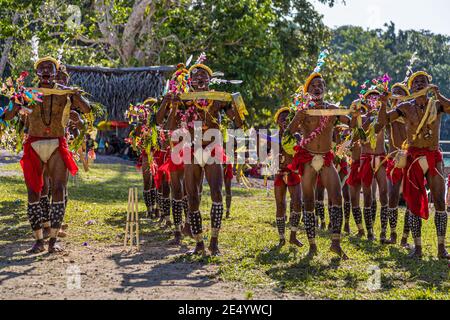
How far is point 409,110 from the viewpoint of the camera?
9.28 meters

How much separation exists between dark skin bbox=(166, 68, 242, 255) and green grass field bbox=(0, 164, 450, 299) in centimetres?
66

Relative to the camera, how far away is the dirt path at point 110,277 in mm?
6574

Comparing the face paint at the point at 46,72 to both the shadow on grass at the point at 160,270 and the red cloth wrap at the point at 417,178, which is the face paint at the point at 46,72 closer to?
the shadow on grass at the point at 160,270

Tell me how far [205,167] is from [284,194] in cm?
177

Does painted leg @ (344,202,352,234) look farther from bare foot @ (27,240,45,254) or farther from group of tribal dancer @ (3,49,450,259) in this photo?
bare foot @ (27,240,45,254)

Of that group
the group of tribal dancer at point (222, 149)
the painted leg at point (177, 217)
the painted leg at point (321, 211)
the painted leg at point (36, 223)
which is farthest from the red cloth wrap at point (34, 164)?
the painted leg at point (321, 211)

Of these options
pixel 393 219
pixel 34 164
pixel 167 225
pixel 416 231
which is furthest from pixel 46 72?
pixel 393 219

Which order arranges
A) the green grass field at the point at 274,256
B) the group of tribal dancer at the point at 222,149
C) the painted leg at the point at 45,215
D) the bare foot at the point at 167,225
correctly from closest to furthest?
the green grass field at the point at 274,256, the group of tribal dancer at the point at 222,149, the painted leg at the point at 45,215, the bare foot at the point at 167,225

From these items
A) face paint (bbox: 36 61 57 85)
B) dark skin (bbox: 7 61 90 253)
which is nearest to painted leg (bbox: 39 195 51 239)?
dark skin (bbox: 7 61 90 253)

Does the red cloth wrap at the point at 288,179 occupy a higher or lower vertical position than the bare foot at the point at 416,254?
higher

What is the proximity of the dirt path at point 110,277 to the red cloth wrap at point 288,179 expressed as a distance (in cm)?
178

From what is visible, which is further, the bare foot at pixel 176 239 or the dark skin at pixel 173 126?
the bare foot at pixel 176 239

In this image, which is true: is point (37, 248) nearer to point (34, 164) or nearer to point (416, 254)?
point (34, 164)

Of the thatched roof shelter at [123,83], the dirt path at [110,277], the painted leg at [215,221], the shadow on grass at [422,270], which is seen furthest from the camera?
the thatched roof shelter at [123,83]
